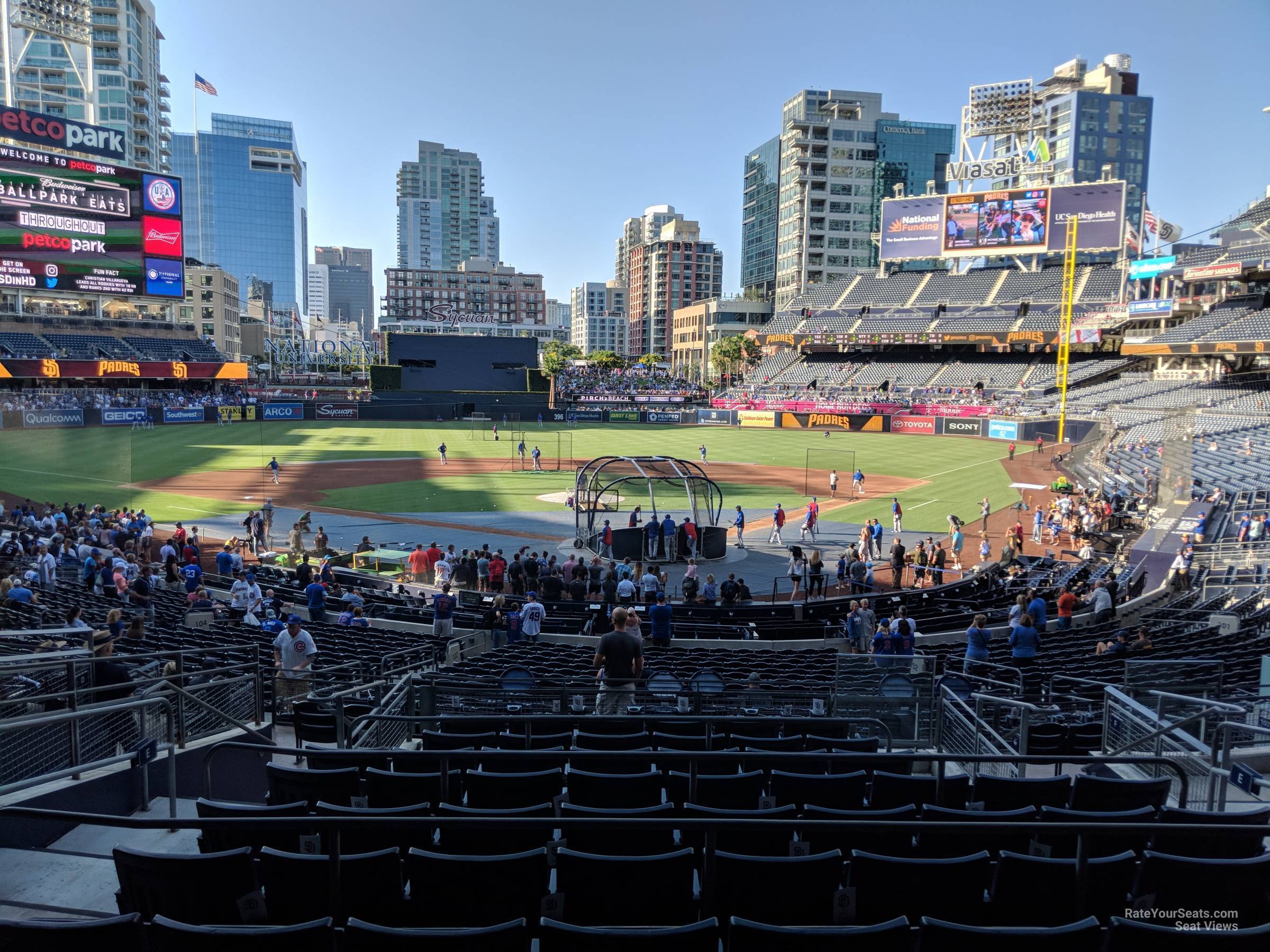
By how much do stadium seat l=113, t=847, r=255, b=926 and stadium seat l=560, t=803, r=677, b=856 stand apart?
1.61 m

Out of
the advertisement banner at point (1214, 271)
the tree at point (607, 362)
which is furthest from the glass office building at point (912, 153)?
the advertisement banner at point (1214, 271)

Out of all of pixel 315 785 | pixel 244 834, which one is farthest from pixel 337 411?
pixel 244 834

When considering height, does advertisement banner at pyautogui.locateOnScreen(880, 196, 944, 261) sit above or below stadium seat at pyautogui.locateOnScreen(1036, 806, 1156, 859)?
above

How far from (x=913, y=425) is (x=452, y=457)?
40.0m

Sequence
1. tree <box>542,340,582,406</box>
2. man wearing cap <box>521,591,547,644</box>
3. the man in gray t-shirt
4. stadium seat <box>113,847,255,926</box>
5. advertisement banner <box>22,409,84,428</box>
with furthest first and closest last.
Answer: tree <box>542,340,582,406</box>, advertisement banner <box>22,409,84,428</box>, man wearing cap <box>521,591,547,644</box>, the man in gray t-shirt, stadium seat <box>113,847,255,926</box>

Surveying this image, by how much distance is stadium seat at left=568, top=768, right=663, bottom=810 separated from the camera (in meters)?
5.46

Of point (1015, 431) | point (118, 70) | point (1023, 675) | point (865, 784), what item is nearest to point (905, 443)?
point (1015, 431)

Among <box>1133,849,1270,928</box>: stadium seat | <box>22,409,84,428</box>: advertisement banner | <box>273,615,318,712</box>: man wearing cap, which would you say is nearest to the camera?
<box>1133,849,1270,928</box>: stadium seat

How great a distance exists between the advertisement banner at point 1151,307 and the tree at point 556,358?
163 feet

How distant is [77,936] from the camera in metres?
3.38

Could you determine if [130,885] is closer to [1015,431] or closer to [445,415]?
[1015,431]

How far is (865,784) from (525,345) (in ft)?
305

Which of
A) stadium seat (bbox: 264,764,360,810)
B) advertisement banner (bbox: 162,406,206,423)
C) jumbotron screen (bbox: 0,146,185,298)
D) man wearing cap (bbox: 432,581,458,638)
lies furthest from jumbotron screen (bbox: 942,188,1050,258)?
stadium seat (bbox: 264,764,360,810)

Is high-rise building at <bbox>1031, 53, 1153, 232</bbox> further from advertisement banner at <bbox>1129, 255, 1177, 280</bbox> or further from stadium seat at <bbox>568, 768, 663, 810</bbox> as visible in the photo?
stadium seat at <bbox>568, 768, 663, 810</bbox>
